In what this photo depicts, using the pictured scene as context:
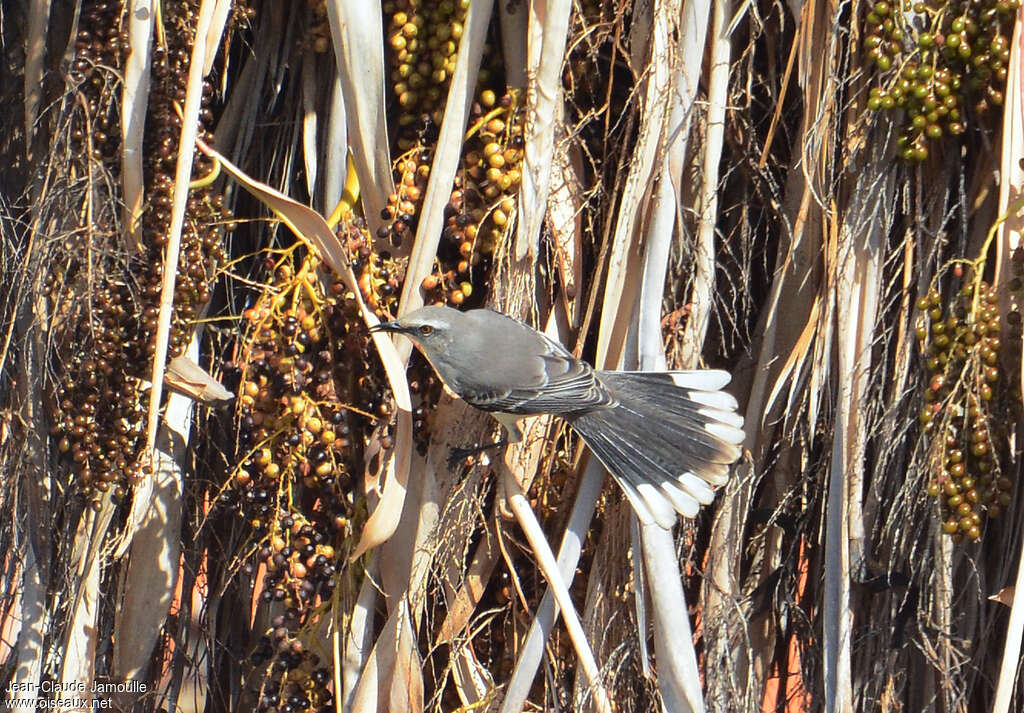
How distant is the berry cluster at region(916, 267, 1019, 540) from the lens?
222cm

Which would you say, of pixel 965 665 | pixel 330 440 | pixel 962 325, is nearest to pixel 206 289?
pixel 330 440

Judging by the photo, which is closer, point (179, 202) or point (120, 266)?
point (179, 202)

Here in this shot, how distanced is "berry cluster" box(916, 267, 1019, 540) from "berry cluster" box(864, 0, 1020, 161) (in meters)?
0.35

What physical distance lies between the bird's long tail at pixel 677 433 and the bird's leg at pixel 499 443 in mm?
127

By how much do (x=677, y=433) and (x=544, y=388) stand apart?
1.26ft

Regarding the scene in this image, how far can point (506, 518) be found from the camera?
252 centimetres

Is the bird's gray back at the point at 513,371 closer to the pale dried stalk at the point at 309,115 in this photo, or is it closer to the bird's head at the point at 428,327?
the bird's head at the point at 428,327

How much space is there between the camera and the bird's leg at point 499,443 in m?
2.54

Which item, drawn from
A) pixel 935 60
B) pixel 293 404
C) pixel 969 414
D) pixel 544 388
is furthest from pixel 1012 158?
pixel 293 404

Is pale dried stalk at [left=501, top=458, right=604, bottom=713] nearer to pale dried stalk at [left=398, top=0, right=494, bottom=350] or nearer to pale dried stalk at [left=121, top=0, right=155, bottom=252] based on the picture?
pale dried stalk at [left=398, top=0, right=494, bottom=350]

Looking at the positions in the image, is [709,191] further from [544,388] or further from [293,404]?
[293,404]

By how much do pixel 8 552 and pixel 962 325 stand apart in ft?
7.48

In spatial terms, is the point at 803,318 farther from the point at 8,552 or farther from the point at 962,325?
the point at 8,552

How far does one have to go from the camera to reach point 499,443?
2.56 metres
